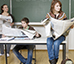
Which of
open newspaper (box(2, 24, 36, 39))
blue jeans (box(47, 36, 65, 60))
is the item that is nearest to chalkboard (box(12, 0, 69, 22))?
open newspaper (box(2, 24, 36, 39))

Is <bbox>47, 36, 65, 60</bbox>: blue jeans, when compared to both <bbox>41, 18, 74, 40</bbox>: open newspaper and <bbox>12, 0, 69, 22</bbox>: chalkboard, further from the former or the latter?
<bbox>12, 0, 69, 22</bbox>: chalkboard

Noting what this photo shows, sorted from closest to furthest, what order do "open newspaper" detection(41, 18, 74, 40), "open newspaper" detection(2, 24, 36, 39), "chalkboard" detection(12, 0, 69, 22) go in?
1. "open newspaper" detection(41, 18, 74, 40)
2. "open newspaper" detection(2, 24, 36, 39)
3. "chalkboard" detection(12, 0, 69, 22)

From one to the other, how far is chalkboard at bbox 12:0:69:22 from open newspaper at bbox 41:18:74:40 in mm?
1767

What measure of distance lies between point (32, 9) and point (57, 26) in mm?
1991

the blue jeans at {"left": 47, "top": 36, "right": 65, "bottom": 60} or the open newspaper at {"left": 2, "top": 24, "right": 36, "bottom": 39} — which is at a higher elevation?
the open newspaper at {"left": 2, "top": 24, "right": 36, "bottom": 39}

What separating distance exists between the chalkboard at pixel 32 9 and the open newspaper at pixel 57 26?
177 cm

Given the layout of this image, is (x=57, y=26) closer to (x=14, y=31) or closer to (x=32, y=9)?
(x=14, y=31)

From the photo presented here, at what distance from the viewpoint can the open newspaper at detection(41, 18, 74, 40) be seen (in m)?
1.49

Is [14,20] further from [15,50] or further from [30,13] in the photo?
[15,50]

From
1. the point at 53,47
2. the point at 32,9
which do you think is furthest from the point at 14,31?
the point at 32,9

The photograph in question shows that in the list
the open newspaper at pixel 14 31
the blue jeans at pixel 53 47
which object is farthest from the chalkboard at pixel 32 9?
the blue jeans at pixel 53 47

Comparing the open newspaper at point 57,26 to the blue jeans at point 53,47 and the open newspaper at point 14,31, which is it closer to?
the blue jeans at point 53,47

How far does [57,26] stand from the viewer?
1.55 m

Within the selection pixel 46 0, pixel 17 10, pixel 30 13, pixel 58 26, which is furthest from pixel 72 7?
pixel 58 26
